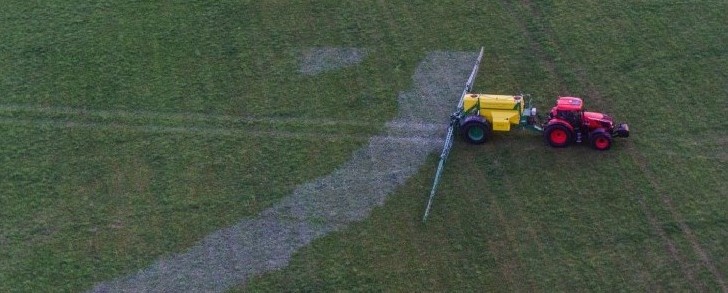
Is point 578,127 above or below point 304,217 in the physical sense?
above

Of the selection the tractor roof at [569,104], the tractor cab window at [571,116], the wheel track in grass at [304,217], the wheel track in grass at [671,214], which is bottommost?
the wheel track in grass at [304,217]

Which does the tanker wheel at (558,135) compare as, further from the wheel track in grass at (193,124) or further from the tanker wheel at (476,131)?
the wheel track in grass at (193,124)

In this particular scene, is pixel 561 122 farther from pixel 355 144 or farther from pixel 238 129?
pixel 238 129

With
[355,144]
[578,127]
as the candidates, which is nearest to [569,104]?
[578,127]

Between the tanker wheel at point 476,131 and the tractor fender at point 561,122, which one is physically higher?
the tractor fender at point 561,122

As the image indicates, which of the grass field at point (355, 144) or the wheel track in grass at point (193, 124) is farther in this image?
the wheel track in grass at point (193, 124)

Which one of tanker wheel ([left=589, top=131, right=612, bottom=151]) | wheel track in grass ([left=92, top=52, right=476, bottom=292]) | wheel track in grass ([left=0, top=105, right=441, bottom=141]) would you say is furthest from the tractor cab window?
wheel track in grass ([left=0, top=105, right=441, bottom=141])

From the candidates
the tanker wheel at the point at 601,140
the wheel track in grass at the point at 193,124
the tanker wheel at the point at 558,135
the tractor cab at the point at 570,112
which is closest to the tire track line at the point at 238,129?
the wheel track in grass at the point at 193,124
